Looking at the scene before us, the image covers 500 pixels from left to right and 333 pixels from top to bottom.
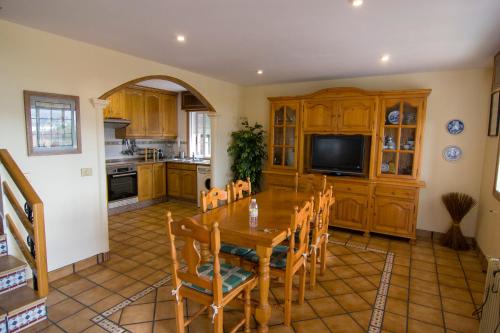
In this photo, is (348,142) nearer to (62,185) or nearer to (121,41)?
(121,41)

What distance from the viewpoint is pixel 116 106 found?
5.20 m

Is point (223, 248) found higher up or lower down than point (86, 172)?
lower down

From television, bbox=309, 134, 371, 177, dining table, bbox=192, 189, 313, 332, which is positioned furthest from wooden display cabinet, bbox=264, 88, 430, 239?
dining table, bbox=192, 189, 313, 332

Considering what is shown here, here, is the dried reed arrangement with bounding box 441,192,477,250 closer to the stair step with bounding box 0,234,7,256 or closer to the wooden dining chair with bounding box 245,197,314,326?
the wooden dining chair with bounding box 245,197,314,326

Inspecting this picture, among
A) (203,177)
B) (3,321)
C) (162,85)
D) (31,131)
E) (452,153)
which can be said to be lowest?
(3,321)

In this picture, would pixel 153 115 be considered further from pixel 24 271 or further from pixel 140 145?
pixel 24 271

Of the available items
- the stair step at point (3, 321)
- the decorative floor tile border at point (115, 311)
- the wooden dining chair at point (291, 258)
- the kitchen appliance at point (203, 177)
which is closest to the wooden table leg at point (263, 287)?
the wooden dining chair at point (291, 258)

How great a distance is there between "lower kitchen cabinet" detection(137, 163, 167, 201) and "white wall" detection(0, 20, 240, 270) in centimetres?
230

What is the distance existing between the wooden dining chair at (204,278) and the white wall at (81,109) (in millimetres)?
1730

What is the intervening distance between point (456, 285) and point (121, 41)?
4.16m

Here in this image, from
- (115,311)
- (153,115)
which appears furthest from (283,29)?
(153,115)

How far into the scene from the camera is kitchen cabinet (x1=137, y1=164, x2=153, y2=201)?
5484 mm

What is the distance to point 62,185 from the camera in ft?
9.33

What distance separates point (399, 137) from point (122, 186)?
182 inches
